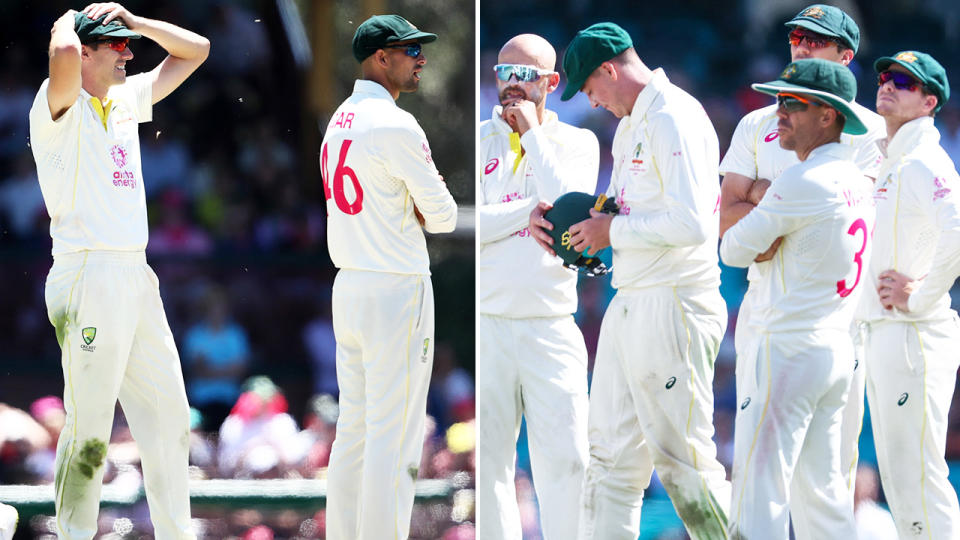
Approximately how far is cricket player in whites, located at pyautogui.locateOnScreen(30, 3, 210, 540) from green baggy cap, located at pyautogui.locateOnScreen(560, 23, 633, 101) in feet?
5.49

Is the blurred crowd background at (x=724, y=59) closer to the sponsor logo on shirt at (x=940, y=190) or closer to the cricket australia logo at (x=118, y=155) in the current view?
the sponsor logo on shirt at (x=940, y=190)

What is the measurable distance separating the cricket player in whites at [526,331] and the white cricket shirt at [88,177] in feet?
4.38

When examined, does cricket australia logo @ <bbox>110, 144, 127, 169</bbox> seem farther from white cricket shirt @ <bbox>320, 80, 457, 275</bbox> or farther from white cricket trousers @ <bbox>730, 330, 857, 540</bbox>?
white cricket trousers @ <bbox>730, 330, 857, 540</bbox>

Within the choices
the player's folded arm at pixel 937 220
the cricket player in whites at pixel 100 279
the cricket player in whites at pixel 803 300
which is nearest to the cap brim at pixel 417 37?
the cricket player in whites at pixel 100 279

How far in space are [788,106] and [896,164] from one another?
3.55 feet

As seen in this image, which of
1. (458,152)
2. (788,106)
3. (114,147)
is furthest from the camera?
(458,152)

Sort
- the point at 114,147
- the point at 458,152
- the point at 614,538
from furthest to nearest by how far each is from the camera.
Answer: the point at 458,152 → the point at 114,147 → the point at 614,538

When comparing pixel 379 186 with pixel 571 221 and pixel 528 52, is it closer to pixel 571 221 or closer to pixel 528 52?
pixel 571 221

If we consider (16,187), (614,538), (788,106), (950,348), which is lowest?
(614,538)

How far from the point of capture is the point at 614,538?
4.45 metres

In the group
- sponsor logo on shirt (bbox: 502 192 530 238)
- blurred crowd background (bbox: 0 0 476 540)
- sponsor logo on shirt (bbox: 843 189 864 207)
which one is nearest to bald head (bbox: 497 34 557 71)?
blurred crowd background (bbox: 0 0 476 540)

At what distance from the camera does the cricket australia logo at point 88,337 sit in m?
4.73

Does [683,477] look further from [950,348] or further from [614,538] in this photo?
[950,348]

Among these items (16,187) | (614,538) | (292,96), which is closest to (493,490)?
(614,538)
